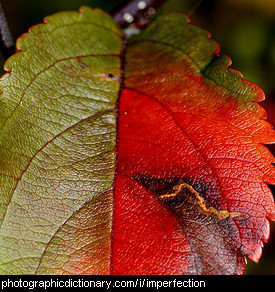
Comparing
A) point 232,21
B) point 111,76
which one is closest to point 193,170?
point 111,76

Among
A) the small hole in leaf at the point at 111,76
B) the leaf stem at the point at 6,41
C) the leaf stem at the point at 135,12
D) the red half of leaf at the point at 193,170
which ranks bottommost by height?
Result: the red half of leaf at the point at 193,170

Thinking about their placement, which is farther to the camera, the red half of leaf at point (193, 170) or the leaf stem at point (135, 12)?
the leaf stem at point (135, 12)

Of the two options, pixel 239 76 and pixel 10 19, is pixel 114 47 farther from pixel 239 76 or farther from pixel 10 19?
pixel 10 19

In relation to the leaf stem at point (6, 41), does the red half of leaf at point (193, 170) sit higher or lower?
lower

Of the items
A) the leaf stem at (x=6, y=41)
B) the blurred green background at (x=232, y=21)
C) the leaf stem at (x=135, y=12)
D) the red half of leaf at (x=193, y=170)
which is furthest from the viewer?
the blurred green background at (x=232, y=21)

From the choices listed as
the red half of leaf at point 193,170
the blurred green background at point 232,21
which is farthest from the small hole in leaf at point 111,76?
the blurred green background at point 232,21

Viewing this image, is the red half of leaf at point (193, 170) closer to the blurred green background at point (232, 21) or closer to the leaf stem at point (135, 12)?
the leaf stem at point (135, 12)

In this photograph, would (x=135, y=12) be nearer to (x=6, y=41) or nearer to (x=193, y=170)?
(x=6, y=41)

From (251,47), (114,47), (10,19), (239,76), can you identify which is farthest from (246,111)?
(10,19)
